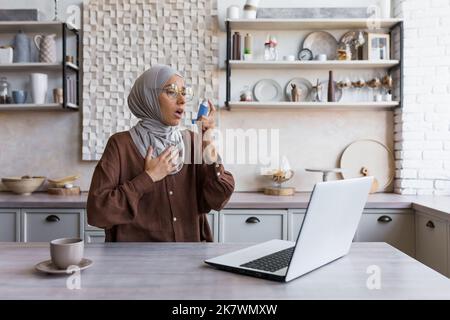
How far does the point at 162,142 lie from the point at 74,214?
4.11ft

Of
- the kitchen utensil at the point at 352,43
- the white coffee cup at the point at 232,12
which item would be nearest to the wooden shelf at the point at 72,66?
the white coffee cup at the point at 232,12

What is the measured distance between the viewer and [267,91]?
3.43m

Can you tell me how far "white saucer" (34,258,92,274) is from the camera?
113 cm

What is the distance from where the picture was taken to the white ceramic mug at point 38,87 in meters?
3.23


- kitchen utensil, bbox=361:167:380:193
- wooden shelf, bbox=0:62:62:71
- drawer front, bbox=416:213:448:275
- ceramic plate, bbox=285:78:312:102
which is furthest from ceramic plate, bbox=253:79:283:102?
wooden shelf, bbox=0:62:62:71

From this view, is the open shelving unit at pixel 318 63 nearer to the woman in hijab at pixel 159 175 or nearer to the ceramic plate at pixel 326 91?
the ceramic plate at pixel 326 91

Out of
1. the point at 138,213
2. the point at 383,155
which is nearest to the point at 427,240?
the point at 383,155

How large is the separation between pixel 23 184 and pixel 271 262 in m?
2.44

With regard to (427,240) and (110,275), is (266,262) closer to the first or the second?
(110,275)

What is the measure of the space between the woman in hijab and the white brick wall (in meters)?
1.90

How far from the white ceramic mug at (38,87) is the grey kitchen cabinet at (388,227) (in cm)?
239

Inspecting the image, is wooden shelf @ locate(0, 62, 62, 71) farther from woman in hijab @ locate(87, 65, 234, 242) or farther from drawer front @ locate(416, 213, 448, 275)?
drawer front @ locate(416, 213, 448, 275)

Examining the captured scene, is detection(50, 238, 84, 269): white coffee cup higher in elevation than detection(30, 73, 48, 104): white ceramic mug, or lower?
lower

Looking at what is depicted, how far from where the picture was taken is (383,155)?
338 cm
